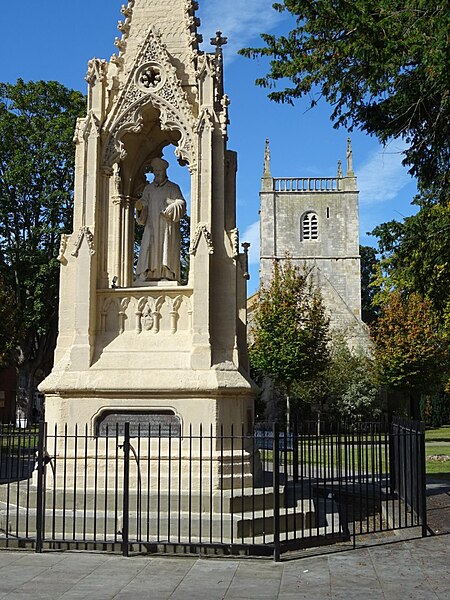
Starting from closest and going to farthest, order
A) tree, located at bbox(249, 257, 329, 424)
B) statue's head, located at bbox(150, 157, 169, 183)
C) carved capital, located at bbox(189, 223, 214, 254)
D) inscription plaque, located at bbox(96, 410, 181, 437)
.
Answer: inscription plaque, located at bbox(96, 410, 181, 437)
carved capital, located at bbox(189, 223, 214, 254)
statue's head, located at bbox(150, 157, 169, 183)
tree, located at bbox(249, 257, 329, 424)

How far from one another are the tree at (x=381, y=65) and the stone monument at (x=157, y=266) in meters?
1.95

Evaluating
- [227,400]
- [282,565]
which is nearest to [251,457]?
[227,400]

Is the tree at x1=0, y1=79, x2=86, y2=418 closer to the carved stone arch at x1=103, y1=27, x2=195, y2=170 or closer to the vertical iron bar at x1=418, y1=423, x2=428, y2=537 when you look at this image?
the carved stone arch at x1=103, y1=27, x2=195, y2=170

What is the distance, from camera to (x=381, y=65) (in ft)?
39.6

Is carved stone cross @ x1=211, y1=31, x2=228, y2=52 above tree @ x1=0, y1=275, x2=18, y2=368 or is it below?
above

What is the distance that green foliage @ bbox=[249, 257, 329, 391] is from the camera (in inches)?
1422

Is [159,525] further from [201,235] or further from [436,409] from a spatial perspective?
[436,409]

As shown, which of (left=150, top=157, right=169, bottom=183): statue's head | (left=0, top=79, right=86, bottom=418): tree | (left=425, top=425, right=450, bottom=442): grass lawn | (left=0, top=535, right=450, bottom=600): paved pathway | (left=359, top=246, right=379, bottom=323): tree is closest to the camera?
(left=0, top=535, right=450, bottom=600): paved pathway

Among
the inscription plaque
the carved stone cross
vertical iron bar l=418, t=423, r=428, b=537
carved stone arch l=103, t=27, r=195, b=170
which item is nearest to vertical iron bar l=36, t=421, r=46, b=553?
the inscription plaque

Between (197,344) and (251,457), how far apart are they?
1.87 m

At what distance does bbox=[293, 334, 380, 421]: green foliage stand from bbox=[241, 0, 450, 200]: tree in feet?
91.3

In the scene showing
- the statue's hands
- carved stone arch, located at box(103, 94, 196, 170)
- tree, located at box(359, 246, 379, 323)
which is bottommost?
the statue's hands

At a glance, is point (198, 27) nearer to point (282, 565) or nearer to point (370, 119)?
point (370, 119)

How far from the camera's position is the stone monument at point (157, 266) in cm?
1065
